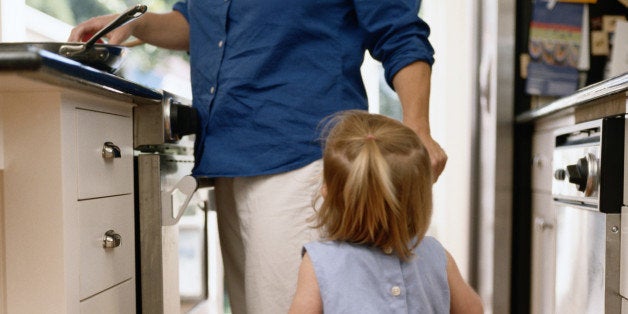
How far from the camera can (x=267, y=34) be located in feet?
4.18

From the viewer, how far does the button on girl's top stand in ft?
3.39

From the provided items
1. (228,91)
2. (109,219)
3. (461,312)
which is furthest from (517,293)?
(109,219)

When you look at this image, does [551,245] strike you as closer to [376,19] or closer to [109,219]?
[376,19]

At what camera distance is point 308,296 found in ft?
3.43

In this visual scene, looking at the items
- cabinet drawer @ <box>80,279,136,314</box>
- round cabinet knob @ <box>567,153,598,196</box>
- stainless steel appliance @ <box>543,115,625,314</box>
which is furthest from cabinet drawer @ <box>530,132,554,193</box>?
cabinet drawer @ <box>80,279,136,314</box>

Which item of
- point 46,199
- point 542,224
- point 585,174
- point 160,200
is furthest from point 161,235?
point 542,224

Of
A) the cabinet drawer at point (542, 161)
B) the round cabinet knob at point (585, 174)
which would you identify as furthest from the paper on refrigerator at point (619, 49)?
the round cabinet knob at point (585, 174)

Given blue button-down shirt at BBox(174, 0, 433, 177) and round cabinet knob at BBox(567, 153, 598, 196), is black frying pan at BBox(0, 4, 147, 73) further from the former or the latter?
round cabinet knob at BBox(567, 153, 598, 196)

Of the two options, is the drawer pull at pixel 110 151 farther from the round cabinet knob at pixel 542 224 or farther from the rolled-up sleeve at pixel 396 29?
the round cabinet knob at pixel 542 224

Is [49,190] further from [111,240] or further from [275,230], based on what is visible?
[275,230]

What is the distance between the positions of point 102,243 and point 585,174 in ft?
3.18

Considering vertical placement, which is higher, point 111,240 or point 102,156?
point 102,156

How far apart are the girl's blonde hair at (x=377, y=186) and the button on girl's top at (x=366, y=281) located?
2 centimetres

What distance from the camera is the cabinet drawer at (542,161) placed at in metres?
2.01
